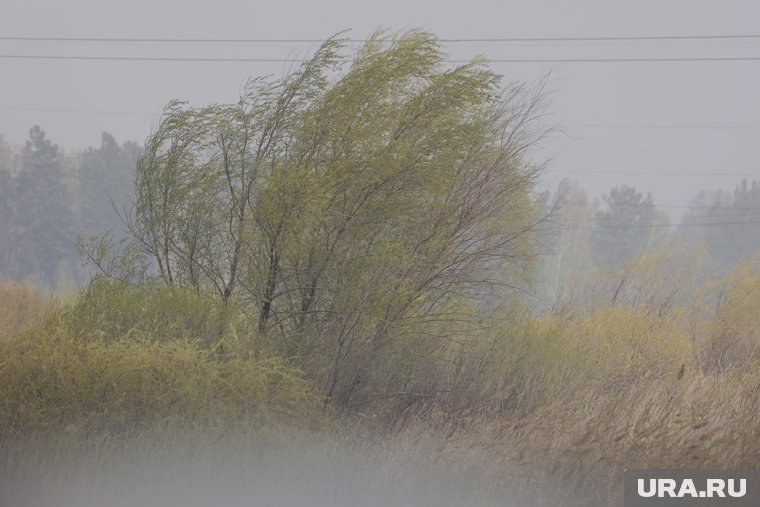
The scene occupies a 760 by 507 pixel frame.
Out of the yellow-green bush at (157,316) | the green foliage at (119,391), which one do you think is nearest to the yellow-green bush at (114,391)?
the green foliage at (119,391)

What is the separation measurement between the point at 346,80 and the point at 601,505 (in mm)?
5166

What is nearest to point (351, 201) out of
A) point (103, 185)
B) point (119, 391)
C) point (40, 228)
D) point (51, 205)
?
point (119, 391)

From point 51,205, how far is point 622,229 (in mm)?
24952

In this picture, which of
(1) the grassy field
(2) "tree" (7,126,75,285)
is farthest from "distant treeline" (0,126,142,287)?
(1) the grassy field

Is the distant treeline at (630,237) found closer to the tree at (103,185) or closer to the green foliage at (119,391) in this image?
the tree at (103,185)

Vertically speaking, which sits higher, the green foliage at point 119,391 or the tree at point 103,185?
the tree at point 103,185

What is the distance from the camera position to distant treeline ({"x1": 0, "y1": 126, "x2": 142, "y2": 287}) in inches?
1372

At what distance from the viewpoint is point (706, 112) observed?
75.7 meters

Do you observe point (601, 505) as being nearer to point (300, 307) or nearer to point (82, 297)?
point (300, 307)

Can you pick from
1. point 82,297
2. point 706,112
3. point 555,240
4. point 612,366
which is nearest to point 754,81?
point 706,112

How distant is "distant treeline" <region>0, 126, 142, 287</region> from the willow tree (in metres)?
23.7

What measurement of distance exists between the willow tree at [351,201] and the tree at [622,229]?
3349cm

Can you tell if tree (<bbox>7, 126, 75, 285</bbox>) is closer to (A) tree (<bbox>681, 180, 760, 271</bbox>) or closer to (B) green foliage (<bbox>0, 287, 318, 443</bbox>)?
(A) tree (<bbox>681, 180, 760, 271</bbox>)

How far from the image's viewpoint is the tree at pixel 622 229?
4469 cm
